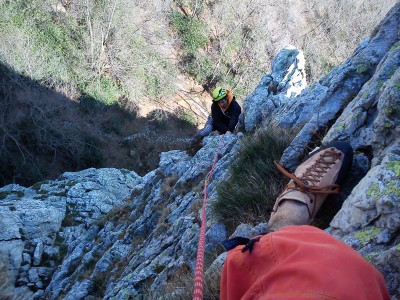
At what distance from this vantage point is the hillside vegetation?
13.6 metres

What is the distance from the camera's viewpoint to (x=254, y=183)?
2969mm

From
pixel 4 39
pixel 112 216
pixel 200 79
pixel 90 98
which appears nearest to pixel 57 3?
pixel 4 39

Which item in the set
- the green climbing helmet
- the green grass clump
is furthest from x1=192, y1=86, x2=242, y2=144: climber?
the green grass clump

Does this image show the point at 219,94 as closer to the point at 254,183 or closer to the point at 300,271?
the point at 254,183

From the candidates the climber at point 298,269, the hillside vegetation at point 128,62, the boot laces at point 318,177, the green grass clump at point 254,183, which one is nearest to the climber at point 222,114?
the green grass clump at point 254,183

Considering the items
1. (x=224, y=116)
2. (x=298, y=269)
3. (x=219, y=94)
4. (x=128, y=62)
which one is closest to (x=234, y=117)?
(x=224, y=116)

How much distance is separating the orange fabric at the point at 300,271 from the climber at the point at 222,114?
5158 mm

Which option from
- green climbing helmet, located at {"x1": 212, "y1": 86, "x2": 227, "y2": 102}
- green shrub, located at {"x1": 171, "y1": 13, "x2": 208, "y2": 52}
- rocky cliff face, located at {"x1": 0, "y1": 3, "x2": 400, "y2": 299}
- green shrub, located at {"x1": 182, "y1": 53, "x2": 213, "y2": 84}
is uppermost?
green shrub, located at {"x1": 171, "y1": 13, "x2": 208, "y2": 52}

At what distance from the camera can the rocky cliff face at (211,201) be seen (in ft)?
6.33

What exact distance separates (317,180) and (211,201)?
A: 1.18m

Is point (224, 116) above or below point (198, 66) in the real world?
below

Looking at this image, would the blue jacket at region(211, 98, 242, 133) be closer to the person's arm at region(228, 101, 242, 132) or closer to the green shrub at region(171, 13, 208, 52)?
the person's arm at region(228, 101, 242, 132)

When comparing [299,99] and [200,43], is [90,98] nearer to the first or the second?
[200,43]

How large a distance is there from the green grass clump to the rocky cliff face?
0.58 ft
